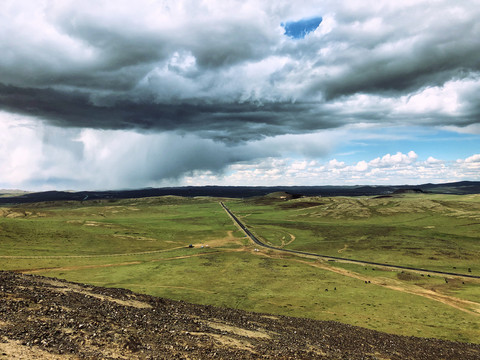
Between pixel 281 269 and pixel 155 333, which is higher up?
pixel 155 333

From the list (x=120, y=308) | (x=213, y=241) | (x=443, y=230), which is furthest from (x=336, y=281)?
(x=443, y=230)

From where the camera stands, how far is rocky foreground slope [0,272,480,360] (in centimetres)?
2336

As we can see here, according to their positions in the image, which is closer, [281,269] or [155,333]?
[155,333]

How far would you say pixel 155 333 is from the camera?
2856 centimetres

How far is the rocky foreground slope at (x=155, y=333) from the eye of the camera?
76.6 ft

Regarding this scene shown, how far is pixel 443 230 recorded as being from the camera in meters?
186

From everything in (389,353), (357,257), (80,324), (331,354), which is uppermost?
(80,324)

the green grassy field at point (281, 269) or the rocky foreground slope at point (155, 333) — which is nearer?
the rocky foreground slope at point (155, 333)

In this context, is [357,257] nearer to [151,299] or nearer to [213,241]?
[213,241]

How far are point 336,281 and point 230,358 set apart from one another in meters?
67.5

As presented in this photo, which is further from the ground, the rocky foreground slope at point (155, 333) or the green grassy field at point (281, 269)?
the rocky foreground slope at point (155, 333)

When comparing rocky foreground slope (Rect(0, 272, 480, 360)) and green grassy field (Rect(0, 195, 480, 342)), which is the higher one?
rocky foreground slope (Rect(0, 272, 480, 360))

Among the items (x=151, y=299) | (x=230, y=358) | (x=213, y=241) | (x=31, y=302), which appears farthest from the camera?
(x=213, y=241)

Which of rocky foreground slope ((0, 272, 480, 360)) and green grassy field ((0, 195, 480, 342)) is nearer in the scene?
rocky foreground slope ((0, 272, 480, 360))
